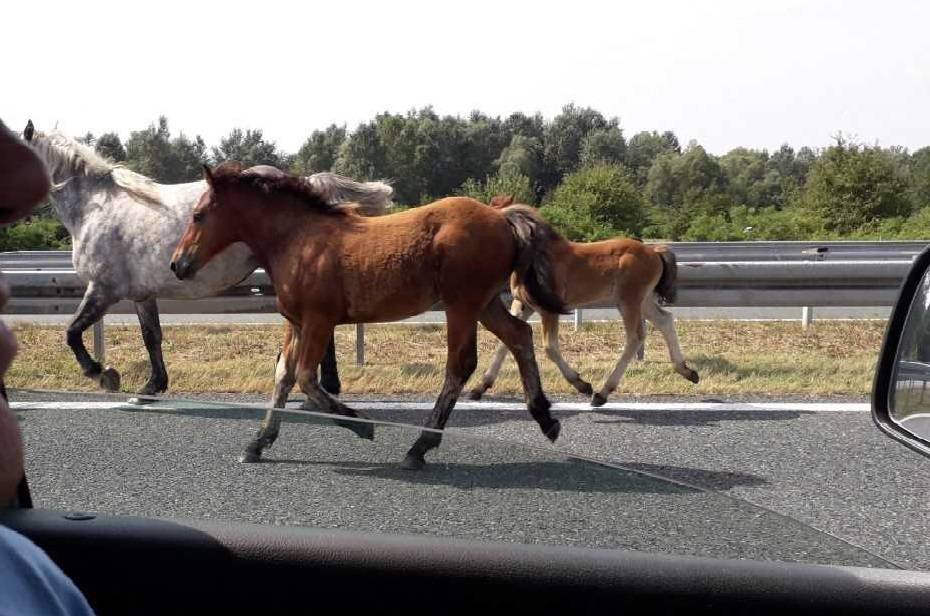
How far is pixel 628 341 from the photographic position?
773 centimetres

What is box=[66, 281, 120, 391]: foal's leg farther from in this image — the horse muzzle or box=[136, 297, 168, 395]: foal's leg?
the horse muzzle

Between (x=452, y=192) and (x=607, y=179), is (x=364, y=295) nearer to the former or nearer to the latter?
(x=607, y=179)

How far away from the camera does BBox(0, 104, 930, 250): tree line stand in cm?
3412

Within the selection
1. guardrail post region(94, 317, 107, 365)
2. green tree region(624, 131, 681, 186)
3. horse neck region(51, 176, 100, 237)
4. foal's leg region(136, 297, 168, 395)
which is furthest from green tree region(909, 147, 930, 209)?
horse neck region(51, 176, 100, 237)

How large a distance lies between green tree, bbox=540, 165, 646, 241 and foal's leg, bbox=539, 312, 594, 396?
25230 mm

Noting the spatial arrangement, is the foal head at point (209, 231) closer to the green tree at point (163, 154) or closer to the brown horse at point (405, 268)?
the brown horse at point (405, 268)

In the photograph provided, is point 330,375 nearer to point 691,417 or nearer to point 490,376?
point 490,376

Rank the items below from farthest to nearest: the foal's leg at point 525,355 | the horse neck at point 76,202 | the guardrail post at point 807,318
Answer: the guardrail post at point 807,318, the horse neck at point 76,202, the foal's leg at point 525,355

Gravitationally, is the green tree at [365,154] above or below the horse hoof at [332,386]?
above

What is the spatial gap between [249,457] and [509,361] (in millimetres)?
7472

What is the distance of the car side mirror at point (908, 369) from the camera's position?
10.1ft

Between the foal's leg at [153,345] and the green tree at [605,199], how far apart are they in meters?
25.2

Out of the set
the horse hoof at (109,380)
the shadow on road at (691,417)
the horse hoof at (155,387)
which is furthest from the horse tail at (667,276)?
the horse hoof at (109,380)

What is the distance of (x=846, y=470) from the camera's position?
5582 mm
